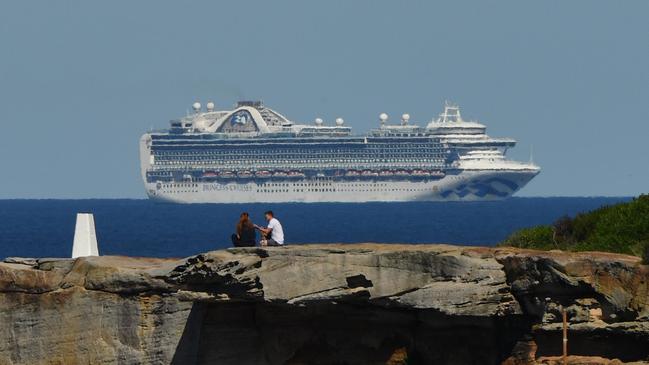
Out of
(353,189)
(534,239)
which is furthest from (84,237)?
(353,189)

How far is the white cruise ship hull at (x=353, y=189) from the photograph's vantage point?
146625 mm

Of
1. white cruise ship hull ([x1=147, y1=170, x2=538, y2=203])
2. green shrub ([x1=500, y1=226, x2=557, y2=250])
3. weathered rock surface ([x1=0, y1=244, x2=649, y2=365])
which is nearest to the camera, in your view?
weathered rock surface ([x1=0, y1=244, x2=649, y2=365])

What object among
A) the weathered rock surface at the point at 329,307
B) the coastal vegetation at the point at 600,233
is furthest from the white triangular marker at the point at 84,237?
the coastal vegetation at the point at 600,233

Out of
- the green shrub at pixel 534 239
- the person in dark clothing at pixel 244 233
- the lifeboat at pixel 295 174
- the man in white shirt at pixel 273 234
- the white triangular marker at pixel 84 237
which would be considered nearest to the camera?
the person in dark clothing at pixel 244 233

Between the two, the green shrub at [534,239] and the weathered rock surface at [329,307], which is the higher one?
the green shrub at [534,239]

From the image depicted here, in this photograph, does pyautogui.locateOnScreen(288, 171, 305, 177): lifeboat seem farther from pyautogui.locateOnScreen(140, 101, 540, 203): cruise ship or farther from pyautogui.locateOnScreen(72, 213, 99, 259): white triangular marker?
pyautogui.locateOnScreen(72, 213, 99, 259): white triangular marker

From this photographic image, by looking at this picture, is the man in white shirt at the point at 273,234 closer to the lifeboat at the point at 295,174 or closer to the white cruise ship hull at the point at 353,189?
the white cruise ship hull at the point at 353,189

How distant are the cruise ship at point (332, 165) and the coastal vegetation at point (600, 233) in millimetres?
125525

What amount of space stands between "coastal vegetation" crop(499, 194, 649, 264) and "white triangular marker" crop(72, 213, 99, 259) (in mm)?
5319

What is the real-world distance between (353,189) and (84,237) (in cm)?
12847

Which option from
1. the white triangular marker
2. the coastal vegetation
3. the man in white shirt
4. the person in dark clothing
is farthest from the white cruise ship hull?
the person in dark clothing

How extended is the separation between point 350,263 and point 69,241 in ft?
149

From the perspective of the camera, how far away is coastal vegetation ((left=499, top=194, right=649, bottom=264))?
60.0 ft

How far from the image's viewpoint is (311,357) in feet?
60.3
